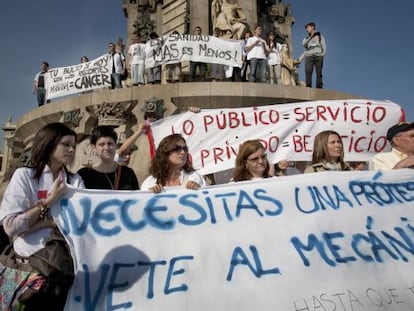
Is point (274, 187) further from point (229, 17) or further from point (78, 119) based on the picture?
point (229, 17)

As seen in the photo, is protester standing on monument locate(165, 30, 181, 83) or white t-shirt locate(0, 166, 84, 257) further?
protester standing on monument locate(165, 30, 181, 83)

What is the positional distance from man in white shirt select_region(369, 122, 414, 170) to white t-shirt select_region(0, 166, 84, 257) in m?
2.92

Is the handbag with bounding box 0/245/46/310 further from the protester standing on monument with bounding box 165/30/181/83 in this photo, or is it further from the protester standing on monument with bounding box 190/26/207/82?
the protester standing on monument with bounding box 190/26/207/82

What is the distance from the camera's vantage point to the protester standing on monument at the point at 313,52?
29.6ft

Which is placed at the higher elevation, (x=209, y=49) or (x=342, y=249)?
(x=209, y=49)

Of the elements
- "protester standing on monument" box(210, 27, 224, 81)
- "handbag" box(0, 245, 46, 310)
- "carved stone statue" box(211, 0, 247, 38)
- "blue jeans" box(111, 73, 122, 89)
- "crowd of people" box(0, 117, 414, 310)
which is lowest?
"handbag" box(0, 245, 46, 310)

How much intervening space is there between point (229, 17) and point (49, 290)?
1109cm

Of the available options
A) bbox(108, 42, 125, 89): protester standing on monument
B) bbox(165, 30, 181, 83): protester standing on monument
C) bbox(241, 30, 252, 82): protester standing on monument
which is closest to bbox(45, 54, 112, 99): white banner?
bbox(108, 42, 125, 89): protester standing on monument

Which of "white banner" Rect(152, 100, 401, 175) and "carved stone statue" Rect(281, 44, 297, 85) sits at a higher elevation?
"carved stone statue" Rect(281, 44, 297, 85)

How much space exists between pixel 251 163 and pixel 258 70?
21.2 feet

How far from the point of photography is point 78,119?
761cm

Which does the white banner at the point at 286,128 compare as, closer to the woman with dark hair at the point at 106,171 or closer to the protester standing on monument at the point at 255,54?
the woman with dark hair at the point at 106,171

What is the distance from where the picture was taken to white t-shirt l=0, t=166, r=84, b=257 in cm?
205

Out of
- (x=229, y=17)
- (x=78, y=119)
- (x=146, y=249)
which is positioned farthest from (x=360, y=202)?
(x=229, y=17)
